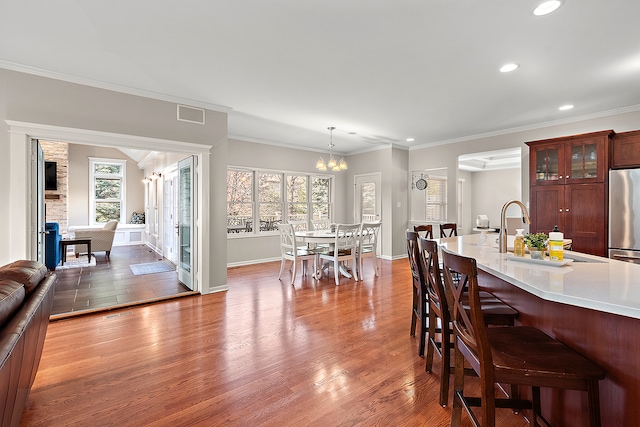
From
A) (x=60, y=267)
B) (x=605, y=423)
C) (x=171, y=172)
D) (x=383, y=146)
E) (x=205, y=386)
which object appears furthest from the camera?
(x=383, y=146)

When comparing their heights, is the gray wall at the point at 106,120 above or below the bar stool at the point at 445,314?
above

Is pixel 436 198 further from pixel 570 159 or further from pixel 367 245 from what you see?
pixel 570 159

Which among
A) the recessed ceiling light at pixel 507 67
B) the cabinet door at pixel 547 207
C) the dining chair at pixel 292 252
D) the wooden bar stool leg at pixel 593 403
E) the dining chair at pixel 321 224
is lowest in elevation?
the wooden bar stool leg at pixel 593 403

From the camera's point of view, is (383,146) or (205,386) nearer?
(205,386)

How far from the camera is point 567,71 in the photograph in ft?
10.6

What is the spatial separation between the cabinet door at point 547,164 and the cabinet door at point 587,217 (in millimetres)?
246

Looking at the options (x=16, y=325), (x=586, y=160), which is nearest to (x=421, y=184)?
(x=586, y=160)

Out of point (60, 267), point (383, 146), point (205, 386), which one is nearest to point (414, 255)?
point (205, 386)

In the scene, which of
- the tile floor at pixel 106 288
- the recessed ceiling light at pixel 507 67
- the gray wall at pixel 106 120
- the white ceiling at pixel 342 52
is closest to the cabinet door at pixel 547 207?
the white ceiling at pixel 342 52

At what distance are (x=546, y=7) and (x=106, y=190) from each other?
1090 centimetres

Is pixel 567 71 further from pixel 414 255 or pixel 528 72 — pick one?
pixel 414 255

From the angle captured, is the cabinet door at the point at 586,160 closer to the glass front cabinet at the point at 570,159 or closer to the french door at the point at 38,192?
the glass front cabinet at the point at 570,159

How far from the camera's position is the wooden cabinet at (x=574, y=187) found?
4.11 meters

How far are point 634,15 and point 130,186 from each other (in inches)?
440
